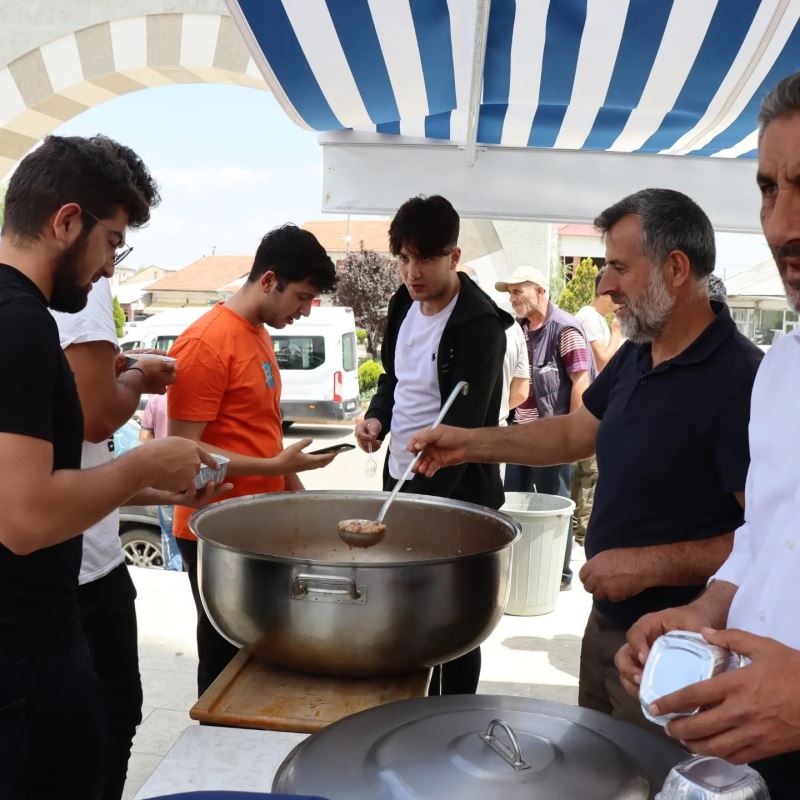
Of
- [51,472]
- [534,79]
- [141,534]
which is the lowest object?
[141,534]

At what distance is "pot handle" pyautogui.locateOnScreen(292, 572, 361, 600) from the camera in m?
1.31

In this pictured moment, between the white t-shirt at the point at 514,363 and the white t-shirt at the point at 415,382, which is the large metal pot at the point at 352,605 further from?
the white t-shirt at the point at 514,363

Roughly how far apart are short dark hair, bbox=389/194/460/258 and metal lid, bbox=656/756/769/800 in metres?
2.30

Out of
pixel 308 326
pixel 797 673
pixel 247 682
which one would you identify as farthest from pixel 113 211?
pixel 308 326

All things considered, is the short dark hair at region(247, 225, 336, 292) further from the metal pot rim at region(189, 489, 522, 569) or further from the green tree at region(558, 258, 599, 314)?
the green tree at region(558, 258, 599, 314)

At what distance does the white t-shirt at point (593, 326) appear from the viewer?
5816mm

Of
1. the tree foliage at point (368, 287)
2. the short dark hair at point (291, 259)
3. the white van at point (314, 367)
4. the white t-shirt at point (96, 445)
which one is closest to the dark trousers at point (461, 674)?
the white t-shirt at point (96, 445)

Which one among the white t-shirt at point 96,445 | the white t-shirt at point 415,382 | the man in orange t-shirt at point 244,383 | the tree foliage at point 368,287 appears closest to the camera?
the white t-shirt at point 96,445

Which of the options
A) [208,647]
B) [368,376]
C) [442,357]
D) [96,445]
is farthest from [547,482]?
[368,376]

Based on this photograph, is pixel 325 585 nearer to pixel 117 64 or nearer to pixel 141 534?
pixel 117 64

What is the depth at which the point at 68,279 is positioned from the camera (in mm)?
1582

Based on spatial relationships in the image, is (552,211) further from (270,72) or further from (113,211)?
(113,211)

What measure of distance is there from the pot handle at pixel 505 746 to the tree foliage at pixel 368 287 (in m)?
23.7

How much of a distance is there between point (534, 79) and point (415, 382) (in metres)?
1.17
